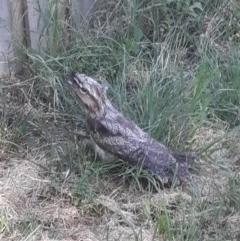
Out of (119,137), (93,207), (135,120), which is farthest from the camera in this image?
(135,120)

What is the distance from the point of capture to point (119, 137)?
4262 mm

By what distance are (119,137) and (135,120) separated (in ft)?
1.10

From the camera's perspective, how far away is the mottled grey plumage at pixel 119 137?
13.9ft

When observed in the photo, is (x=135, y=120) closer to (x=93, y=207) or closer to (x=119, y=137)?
(x=119, y=137)

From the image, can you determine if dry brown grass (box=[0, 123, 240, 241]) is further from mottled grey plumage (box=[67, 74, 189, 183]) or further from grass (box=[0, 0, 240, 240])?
mottled grey plumage (box=[67, 74, 189, 183])

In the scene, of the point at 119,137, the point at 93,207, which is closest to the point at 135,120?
the point at 119,137

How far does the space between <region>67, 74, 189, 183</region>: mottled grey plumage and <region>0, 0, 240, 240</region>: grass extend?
68 millimetres

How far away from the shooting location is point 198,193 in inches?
164

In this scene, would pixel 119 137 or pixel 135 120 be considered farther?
pixel 135 120

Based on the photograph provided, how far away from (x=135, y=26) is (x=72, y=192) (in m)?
1.41

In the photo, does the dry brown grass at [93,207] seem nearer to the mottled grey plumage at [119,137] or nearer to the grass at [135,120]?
the grass at [135,120]

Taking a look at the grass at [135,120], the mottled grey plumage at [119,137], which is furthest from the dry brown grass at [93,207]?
the mottled grey plumage at [119,137]

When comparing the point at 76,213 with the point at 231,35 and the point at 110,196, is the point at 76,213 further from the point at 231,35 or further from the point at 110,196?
the point at 231,35

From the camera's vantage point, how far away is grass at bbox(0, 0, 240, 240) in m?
4.02
